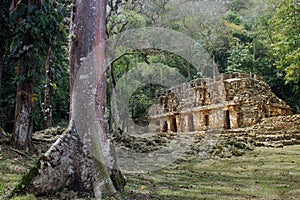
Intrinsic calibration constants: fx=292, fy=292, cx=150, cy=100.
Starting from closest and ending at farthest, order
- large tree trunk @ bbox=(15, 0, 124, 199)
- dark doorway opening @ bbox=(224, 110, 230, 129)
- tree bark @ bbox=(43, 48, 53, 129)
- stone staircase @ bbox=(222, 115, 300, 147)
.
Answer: large tree trunk @ bbox=(15, 0, 124, 199) → tree bark @ bbox=(43, 48, 53, 129) → stone staircase @ bbox=(222, 115, 300, 147) → dark doorway opening @ bbox=(224, 110, 230, 129)

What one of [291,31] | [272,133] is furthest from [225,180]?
[291,31]

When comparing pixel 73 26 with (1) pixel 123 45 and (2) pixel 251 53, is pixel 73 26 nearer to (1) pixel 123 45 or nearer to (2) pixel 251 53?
(1) pixel 123 45

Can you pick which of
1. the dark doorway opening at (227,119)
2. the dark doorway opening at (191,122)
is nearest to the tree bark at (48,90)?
the dark doorway opening at (191,122)

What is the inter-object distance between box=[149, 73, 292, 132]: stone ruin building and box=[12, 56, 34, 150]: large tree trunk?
13836mm

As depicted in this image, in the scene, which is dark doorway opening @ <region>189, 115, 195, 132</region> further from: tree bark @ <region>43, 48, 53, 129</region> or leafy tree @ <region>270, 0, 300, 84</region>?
tree bark @ <region>43, 48, 53, 129</region>

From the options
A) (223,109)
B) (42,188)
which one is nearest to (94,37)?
(42,188)

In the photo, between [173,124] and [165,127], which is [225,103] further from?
[165,127]

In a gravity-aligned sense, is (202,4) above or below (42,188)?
above

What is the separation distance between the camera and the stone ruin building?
61.1ft

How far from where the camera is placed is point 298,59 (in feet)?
49.4

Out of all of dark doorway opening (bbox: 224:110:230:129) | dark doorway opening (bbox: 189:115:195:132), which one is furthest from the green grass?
dark doorway opening (bbox: 189:115:195:132)

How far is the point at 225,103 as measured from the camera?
1922 centimetres

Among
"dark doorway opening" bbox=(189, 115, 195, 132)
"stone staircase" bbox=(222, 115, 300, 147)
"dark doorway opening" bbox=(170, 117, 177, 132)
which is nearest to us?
"stone staircase" bbox=(222, 115, 300, 147)

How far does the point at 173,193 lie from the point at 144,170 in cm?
301
